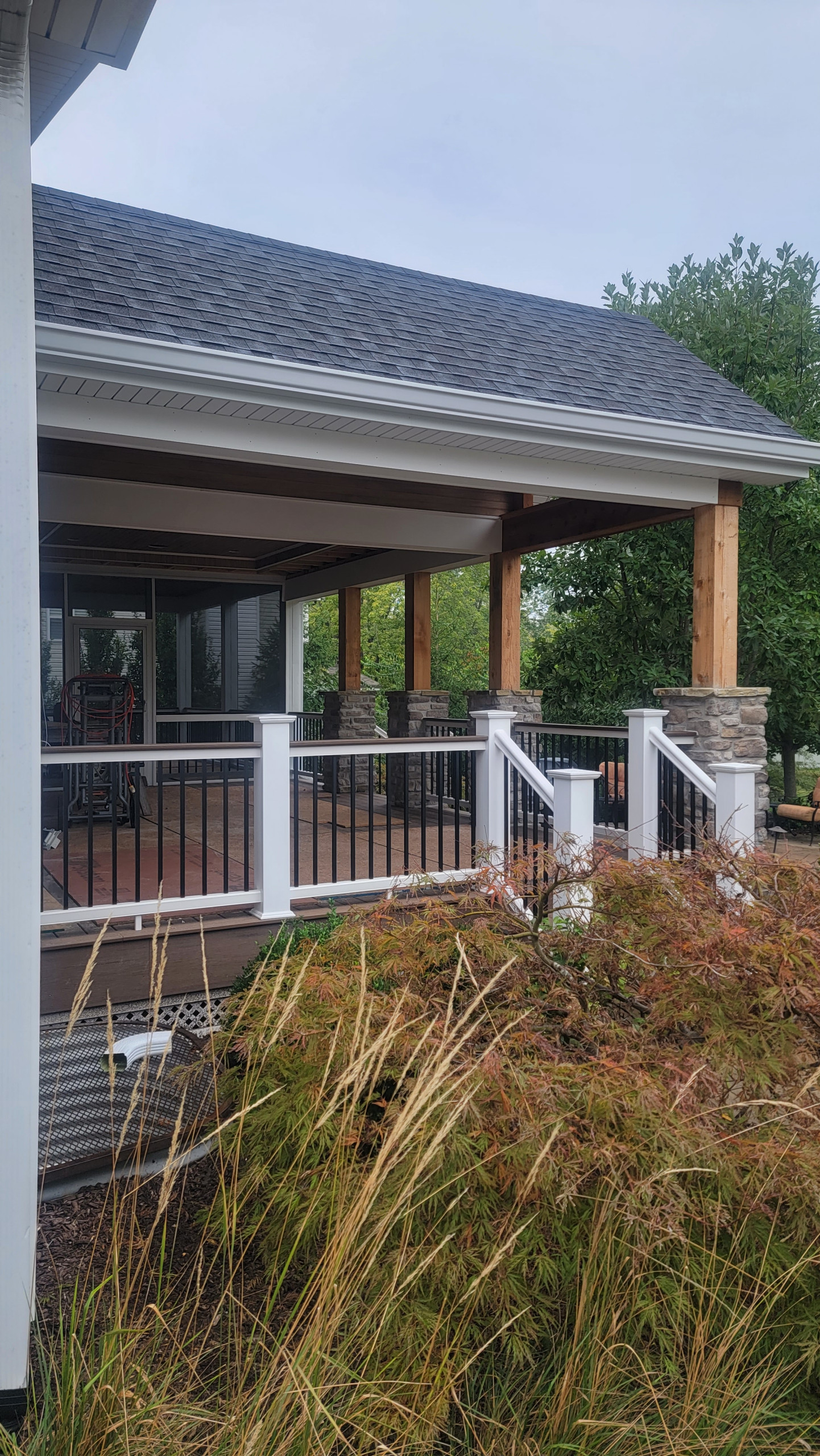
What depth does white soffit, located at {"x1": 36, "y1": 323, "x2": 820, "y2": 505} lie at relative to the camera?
15.0ft

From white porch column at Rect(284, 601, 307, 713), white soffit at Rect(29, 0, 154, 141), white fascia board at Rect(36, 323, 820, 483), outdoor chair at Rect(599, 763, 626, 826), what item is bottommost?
outdoor chair at Rect(599, 763, 626, 826)

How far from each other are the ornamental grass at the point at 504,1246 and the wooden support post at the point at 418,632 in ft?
24.1

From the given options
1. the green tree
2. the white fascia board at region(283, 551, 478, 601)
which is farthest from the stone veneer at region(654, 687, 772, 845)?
the green tree

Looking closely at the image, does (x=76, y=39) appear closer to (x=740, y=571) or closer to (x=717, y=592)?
(x=717, y=592)

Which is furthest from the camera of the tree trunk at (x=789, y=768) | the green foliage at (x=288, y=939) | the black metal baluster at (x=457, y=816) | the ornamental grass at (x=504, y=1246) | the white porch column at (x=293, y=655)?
the tree trunk at (x=789, y=768)

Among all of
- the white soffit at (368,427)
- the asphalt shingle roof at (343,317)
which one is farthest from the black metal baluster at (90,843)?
the asphalt shingle roof at (343,317)

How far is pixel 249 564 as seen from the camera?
1101cm

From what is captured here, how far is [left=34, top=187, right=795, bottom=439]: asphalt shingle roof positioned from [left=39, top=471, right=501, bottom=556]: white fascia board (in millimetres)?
1552

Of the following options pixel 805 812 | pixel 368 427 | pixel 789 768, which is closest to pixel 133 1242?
pixel 368 427

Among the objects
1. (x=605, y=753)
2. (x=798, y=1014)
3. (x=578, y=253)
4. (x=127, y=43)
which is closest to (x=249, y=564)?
(x=605, y=753)

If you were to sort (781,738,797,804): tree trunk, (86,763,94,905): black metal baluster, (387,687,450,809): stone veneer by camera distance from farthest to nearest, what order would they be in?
(781,738,797,804): tree trunk
(387,687,450,809): stone veneer
(86,763,94,905): black metal baluster

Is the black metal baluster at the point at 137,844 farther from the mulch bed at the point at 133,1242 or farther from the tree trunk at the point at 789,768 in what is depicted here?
the tree trunk at the point at 789,768

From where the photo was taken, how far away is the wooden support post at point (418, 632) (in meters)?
9.93

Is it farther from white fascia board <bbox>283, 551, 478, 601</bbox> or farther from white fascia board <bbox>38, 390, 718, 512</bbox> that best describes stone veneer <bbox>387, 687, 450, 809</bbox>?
white fascia board <bbox>38, 390, 718, 512</bbox>
